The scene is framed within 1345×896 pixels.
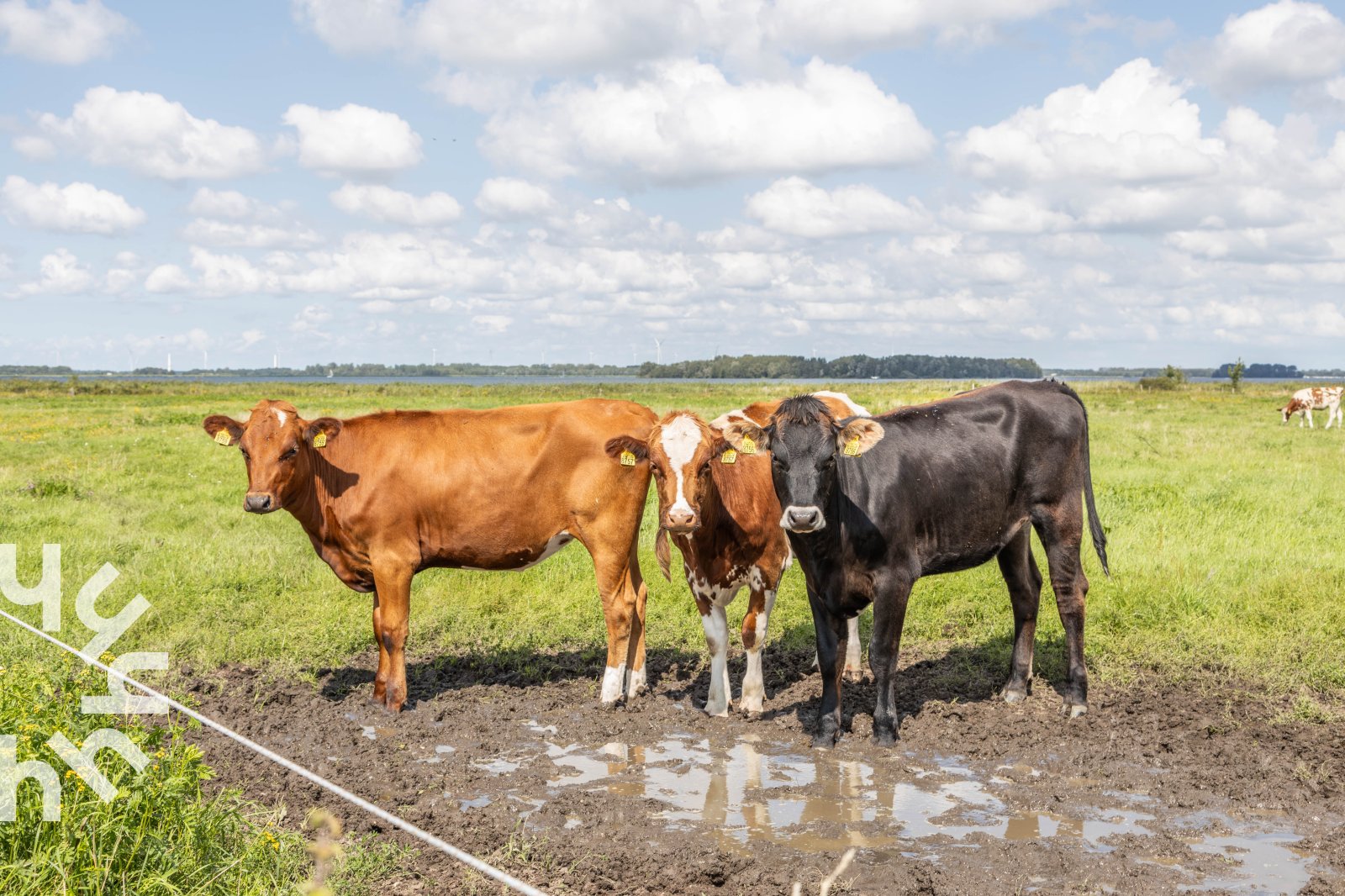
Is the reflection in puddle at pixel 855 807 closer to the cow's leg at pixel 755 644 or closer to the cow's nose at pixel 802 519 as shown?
the cow's leg at pixel 755 644

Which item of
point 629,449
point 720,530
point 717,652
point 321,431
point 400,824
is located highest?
point 321,431

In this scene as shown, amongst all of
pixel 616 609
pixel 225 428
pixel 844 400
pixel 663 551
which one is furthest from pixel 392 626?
pixel 844 400

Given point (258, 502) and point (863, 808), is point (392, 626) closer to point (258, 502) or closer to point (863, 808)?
point (258, 502)

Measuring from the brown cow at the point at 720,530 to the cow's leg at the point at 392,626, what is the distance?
2017mm

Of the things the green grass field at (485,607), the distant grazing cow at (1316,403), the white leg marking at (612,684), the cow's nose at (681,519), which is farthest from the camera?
the distant grazing cow at (1316,403)

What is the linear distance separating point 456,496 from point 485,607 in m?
2.54

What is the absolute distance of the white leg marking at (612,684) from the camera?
7.96 metres

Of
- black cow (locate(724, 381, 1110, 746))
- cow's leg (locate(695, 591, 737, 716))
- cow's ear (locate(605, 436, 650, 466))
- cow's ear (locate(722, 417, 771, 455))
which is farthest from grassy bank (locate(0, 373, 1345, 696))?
cow's ear (locate(722, 417, 771, 455))

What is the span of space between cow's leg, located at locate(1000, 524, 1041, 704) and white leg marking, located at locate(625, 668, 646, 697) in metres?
2.74

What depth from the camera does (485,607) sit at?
1048cm

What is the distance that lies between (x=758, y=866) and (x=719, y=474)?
3498mm

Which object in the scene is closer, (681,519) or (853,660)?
(681,519)

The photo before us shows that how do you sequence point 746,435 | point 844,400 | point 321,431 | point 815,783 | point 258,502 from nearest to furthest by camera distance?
point 815,783
point 746,435
point 258,502
point 321,431
point 844,400

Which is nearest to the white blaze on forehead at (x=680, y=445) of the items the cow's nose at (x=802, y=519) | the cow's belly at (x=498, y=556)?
the cow's nose at (x=802, y=519)
